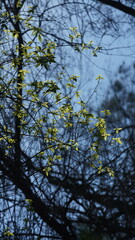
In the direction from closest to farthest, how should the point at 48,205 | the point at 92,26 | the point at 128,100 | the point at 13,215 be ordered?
1. the point at 13,215
2. the point at 48,205
3. the point at 92,26
4. the point at 128,100

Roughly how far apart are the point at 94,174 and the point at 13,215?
1398 millimetres

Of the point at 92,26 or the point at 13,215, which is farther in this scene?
the point at 92,26

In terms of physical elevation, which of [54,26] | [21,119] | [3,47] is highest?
[54,26]

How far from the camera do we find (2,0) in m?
4.86

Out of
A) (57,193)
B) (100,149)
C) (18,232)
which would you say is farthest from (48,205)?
(100,149)

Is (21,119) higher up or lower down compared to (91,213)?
higher up

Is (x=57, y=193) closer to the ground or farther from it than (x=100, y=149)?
closer to the ground

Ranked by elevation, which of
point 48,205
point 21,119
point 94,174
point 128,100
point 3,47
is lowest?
point 48,205

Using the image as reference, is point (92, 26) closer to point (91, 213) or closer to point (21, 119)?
point (21, 119)

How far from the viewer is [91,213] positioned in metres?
5.16

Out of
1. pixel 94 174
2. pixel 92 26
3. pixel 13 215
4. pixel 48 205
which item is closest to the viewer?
pixel 13 215

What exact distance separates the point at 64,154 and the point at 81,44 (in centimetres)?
197

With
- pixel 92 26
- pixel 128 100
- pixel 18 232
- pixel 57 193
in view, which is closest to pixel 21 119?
pixel 57 193

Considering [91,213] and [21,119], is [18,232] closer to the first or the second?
[91,213]
